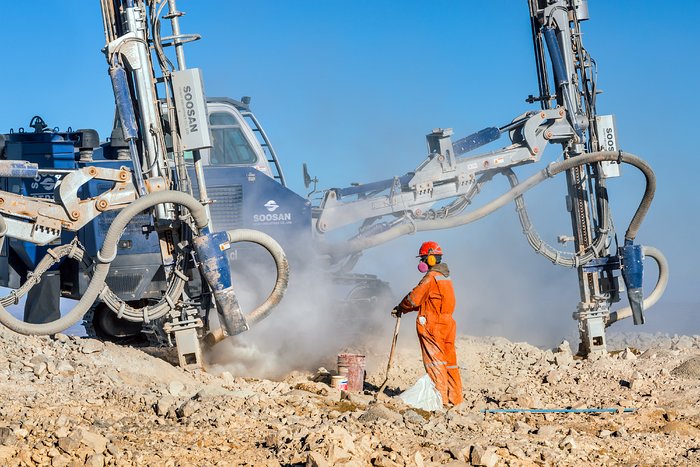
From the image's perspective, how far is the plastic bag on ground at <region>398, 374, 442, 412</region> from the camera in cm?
945

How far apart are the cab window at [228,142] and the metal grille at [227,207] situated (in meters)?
0.44

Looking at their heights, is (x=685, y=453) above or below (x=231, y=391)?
below

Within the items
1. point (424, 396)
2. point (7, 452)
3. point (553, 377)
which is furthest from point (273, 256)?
point (7, 452)

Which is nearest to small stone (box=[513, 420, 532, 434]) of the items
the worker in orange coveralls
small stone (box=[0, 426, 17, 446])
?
the worker in orange coveralls

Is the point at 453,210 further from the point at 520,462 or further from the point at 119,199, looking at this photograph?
the point at 520,462

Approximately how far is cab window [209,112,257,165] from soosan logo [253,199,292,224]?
62 centimetres

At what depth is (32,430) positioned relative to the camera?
276 inches

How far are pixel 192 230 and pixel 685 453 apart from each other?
5.18m

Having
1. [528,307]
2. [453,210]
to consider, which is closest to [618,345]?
[528,307]

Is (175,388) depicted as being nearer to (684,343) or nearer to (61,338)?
(61,338)

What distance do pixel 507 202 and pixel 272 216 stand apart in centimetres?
316

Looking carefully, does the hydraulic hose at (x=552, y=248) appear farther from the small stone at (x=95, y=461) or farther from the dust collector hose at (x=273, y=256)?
the small stone at (x=95, y=461)

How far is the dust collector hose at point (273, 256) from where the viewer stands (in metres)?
10.3

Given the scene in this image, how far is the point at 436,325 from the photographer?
981 cm
